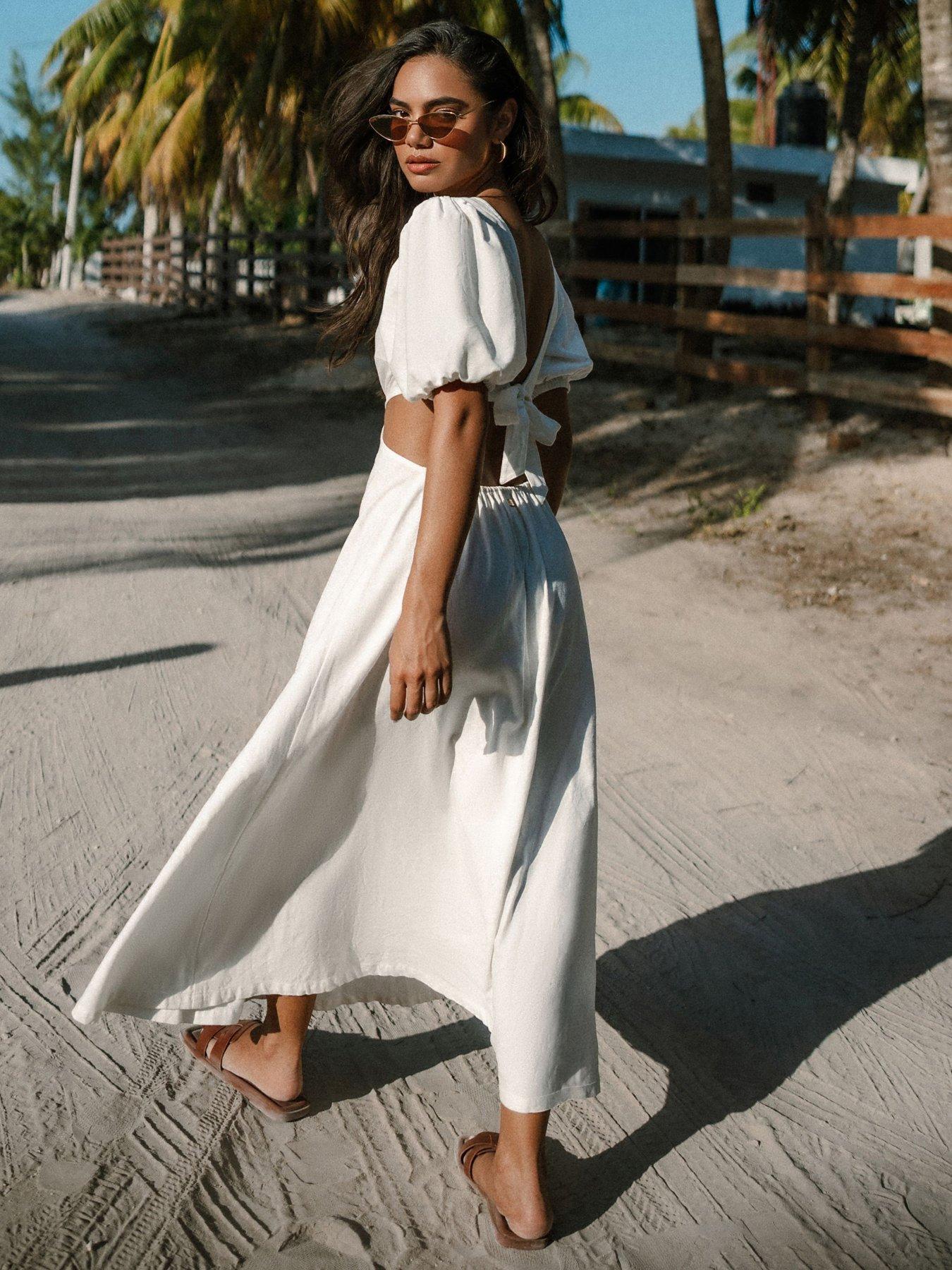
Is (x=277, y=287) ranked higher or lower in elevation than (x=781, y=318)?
higher

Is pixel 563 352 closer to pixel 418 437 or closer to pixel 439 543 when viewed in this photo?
pixel 418 437

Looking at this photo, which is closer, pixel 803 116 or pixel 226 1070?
pixel 226 1070

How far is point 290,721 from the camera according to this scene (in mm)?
2045

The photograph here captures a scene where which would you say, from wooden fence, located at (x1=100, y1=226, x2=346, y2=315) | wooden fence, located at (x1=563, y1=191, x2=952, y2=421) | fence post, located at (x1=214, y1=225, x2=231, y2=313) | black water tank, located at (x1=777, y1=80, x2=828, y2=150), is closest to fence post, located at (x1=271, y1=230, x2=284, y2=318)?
wooden fence, located at (x1=100, y1=226, x2=346, y2=315)

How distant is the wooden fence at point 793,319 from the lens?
8.59m

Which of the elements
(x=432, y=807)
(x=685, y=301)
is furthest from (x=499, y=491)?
(x=685, y=301)

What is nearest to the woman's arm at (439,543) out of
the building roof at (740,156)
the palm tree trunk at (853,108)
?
the palm tree trunk at (853,108)

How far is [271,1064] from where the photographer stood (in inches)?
91.8

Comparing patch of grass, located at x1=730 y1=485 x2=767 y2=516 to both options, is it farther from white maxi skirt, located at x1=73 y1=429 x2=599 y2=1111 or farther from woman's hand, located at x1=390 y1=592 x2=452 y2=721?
woman's hand, located at x1=390 y1=592 x2=452 y2=721

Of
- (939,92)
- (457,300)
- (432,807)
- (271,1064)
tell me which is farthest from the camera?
(939,92)

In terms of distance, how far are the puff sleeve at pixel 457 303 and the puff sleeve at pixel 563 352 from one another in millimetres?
220

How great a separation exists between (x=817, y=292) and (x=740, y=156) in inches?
629

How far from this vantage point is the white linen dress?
2002 millimetres

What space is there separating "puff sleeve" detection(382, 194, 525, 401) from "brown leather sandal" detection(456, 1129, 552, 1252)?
129 centimetres
